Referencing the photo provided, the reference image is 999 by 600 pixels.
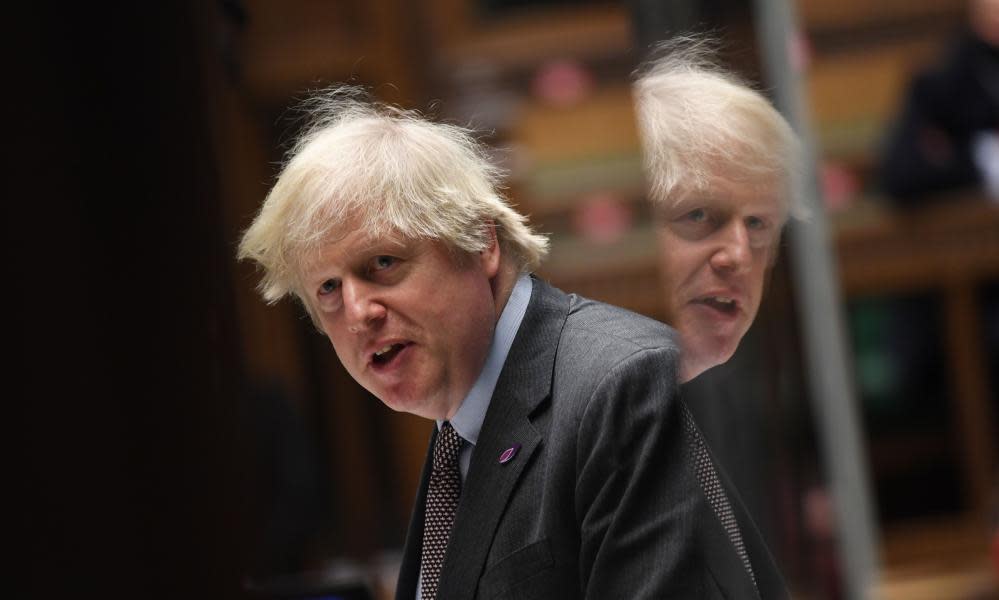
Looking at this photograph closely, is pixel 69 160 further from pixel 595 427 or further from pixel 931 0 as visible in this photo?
pixel 931 0

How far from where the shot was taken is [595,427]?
59cm

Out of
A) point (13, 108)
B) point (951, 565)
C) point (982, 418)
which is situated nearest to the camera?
point (13, 108)

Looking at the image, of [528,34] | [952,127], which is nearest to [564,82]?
[528,34]

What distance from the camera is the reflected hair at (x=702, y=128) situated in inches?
22.8

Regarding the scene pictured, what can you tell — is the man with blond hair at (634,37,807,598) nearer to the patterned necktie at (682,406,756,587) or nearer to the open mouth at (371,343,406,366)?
the patterned necktie at (682,406,756,587)

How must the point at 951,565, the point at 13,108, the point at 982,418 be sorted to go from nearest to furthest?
the point at 13,108 < the point at 951,565 < the point at 982,418

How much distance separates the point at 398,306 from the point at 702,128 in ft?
0.54

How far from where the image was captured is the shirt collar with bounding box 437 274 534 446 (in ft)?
1.98

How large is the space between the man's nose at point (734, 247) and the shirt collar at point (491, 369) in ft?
0.31

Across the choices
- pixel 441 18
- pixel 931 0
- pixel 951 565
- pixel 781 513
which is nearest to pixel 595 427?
pixel 781 513

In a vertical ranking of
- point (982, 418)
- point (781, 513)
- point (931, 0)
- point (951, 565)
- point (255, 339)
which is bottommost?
point (951, 565)

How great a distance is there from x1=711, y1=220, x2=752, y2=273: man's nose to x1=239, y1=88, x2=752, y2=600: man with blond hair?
0.05 m

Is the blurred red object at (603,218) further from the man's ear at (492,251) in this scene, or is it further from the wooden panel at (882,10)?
the wooden panel at (882,10)

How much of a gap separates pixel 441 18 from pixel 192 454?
217mm
